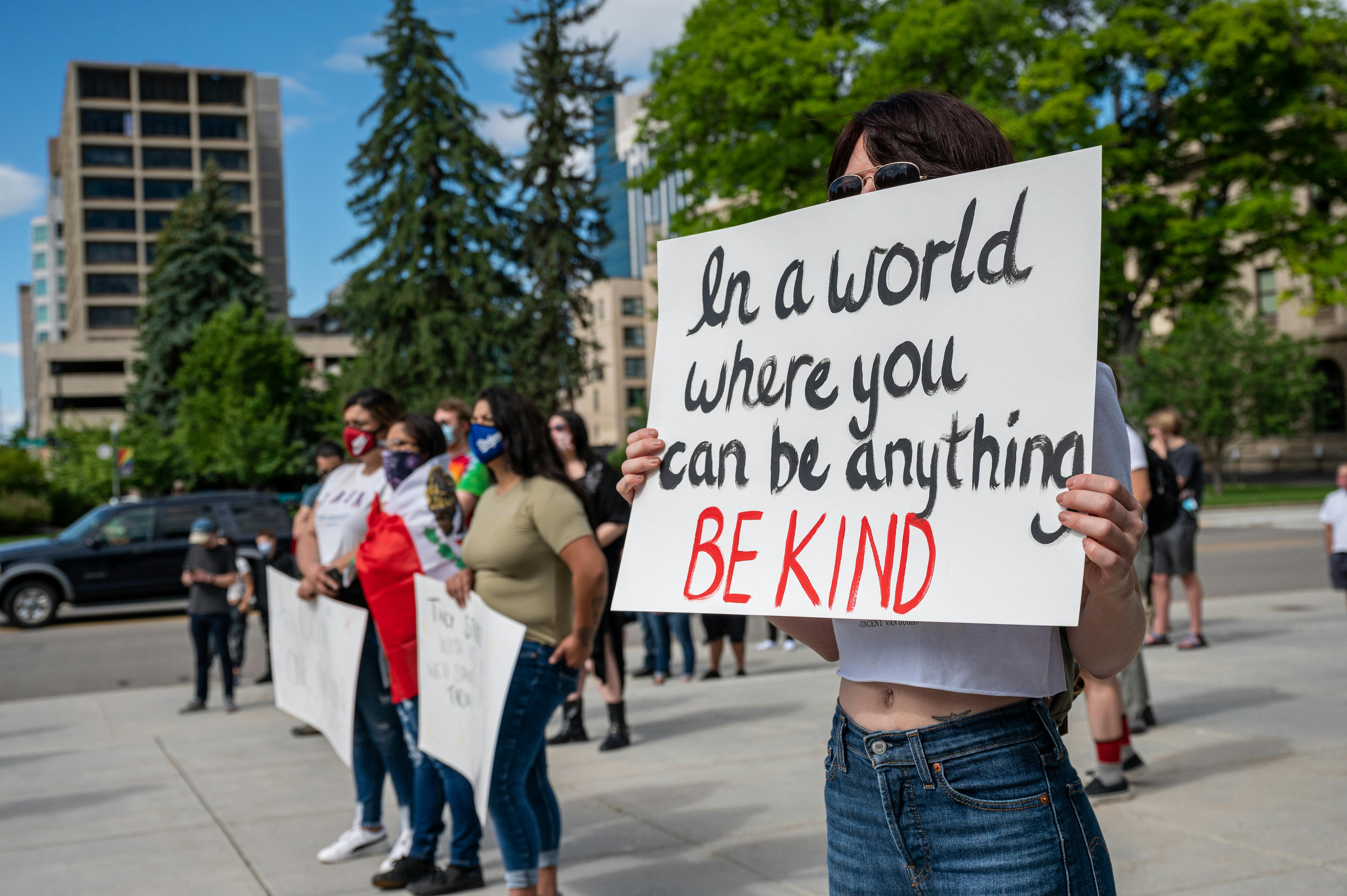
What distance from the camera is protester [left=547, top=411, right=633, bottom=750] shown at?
7254 millimetres

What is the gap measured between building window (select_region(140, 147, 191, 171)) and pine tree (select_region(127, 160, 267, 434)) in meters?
46.9

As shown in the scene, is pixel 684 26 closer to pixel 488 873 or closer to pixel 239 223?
pixel 488 873

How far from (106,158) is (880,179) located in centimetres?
10624

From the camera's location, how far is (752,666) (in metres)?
10.4

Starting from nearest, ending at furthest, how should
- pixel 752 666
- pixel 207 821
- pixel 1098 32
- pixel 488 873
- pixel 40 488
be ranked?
pixel 488 873 < pixel 207 821 < pixel 752 666 < pixel 1098 32 < pixel 40 488

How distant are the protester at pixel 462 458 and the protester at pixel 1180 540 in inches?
239

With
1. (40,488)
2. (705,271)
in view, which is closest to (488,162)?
(40,488)

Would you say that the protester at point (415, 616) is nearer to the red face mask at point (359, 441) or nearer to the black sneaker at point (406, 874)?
the black sneaker at point (406, 874)

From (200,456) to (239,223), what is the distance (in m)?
47.0

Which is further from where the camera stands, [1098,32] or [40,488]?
[40,488]

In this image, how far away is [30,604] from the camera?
16.3 m

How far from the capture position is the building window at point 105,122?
93188 mm

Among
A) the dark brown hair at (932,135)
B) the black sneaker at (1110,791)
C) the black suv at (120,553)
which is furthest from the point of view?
the black suv at (120,553)

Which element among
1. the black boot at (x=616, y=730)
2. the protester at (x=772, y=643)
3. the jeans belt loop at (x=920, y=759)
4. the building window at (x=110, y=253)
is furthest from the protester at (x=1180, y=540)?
the building window at (x=110, y=253)
